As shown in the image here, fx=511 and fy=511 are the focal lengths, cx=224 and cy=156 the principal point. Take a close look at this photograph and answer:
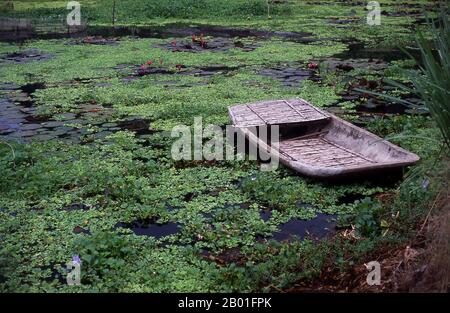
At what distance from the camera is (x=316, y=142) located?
5.73 meters

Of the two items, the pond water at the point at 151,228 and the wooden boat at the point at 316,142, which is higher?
the wooden boat at the point at 316,142

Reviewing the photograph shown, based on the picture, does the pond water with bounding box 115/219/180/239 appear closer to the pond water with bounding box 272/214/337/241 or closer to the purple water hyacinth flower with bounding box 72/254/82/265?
the purple water hyacinth flower with bounding box 72/254/82/265

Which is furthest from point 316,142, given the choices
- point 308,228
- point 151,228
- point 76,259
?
point 76,259

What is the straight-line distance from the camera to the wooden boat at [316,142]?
15.0ft

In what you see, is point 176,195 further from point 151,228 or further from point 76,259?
point 76,259

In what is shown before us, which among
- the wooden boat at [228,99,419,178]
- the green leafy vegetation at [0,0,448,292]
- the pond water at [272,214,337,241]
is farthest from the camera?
the wooden boat at [228,99,419,178]

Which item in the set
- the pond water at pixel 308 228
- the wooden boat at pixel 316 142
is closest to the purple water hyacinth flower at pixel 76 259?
the pond water at pixel 308 228

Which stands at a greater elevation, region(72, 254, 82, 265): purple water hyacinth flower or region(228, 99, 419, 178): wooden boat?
region(228, 99, 419, 178): wooden boat

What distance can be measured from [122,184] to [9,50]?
9183mm

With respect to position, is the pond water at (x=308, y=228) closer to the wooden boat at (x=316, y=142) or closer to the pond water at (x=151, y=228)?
the wooden boat at (x=316, y=142)

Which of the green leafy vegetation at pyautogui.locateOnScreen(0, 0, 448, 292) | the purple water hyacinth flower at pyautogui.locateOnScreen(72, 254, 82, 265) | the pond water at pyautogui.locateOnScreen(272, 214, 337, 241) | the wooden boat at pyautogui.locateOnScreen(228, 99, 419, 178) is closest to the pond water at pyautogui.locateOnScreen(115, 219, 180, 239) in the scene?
the green leafy vegetation at pyautogui.locateOnScreen(0, 0, 448, 292)

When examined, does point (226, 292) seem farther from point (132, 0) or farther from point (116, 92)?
point (132, 0)

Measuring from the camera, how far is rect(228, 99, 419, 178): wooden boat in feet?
15.0

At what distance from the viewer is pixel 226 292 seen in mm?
3180
